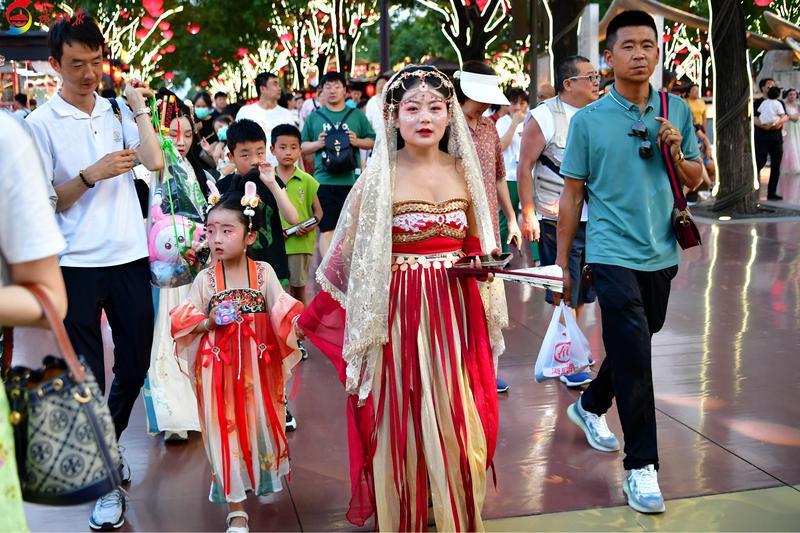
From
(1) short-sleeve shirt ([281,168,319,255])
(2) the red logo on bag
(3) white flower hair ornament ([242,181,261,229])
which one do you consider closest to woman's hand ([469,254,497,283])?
(3) white flower hair ornament ([242,181,261,229])

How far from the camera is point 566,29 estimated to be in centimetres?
1452

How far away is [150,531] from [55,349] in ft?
7.05

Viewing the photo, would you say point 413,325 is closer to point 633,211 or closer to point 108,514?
point 633,211

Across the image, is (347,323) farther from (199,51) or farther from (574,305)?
(199,51)

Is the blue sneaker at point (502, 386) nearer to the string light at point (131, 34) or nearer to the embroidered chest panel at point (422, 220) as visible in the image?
the embroidered chest panel at point (422, 220)

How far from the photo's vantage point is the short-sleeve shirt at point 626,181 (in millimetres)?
4098

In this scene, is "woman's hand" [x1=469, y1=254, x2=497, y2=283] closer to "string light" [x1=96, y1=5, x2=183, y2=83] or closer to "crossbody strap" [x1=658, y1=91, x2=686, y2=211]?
"crossbody strap" [x1=658, y1=91, x2=686, y2=211]

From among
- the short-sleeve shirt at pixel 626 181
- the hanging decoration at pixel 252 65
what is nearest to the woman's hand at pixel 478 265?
the short-sleeve shirt at pixel 626 181

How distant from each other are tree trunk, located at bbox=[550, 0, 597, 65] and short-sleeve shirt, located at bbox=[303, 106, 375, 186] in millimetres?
6853

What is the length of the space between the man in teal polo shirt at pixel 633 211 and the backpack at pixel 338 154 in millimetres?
3962

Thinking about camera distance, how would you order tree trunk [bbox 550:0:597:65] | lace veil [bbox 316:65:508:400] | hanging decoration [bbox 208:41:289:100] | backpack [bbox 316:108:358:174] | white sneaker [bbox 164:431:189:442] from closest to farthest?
lace veil [bbox 316:65:508:400]
white sneaker [bbox 164:431:189:442]
backpack [bbox 316:108:358:174]
tree trunk [bbox 550:0:597:65]
hanging decoration [bbox 208:41:289:100]

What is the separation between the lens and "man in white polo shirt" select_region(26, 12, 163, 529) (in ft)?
12.8

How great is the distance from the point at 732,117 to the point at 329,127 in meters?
7.33

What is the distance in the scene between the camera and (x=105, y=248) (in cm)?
399
